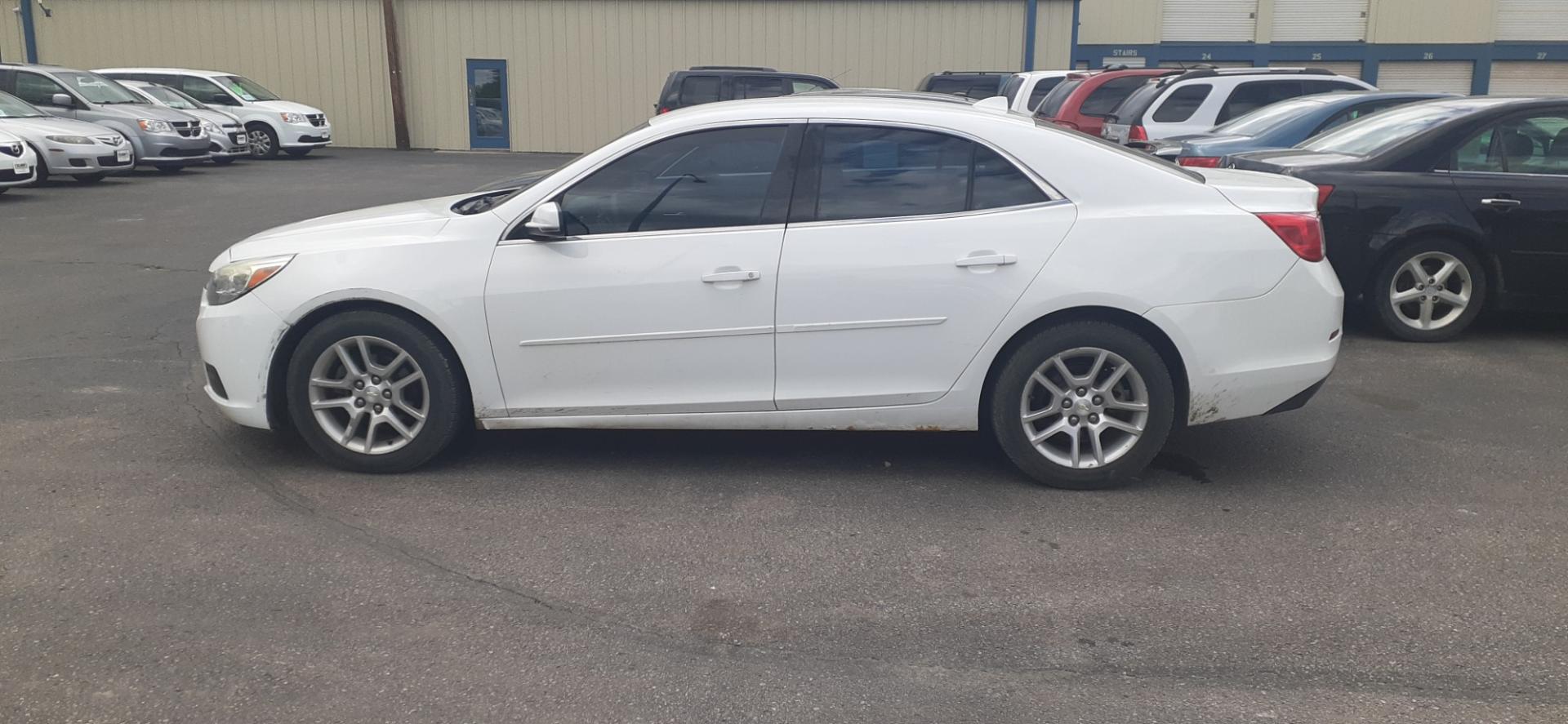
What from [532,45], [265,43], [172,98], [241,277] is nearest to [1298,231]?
[241,277]

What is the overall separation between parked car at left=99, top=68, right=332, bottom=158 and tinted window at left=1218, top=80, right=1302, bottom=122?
17.5 m

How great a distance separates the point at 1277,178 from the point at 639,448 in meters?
3.02

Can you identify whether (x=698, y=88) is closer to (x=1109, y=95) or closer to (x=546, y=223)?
(x=1109, y=95)

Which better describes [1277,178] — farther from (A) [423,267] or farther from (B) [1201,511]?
(A) [423,267]

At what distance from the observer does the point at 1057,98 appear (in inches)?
572

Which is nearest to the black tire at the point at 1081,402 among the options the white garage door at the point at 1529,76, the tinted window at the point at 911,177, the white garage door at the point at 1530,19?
the tinted window at the point at 911,177

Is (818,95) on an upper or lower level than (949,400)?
upper

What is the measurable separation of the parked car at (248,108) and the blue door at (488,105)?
4.94 meters

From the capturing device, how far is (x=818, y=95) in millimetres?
5703

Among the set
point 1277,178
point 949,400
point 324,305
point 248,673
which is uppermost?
point 1277,178

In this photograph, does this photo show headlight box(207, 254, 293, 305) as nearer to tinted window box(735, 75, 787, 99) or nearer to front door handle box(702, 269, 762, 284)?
front door handle box(702, 269, 762, 284)

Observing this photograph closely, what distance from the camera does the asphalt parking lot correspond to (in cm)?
343

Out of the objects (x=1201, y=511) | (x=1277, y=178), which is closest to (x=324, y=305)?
(x=1201, y=511)

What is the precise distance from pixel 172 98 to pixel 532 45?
8.14 m
